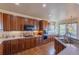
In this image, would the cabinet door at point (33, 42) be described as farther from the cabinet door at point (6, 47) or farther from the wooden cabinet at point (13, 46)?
the cabinet door at point (6, 47)

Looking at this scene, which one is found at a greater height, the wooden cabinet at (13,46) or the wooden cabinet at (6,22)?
the wooden cabinet at (6,22)

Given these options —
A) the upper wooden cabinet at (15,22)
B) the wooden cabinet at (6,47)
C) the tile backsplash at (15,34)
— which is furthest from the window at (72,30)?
the wooden cabinet at (6,47)

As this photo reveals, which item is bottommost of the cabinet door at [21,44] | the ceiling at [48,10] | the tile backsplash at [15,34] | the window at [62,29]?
the cabinet door at [21,44]

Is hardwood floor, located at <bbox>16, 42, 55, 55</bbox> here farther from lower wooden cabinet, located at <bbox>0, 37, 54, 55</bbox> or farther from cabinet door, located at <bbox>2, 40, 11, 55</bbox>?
cabinet door, located at <bbox>2, 40, 11, 55</bbox>

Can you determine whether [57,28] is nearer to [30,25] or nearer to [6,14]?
[30,25]

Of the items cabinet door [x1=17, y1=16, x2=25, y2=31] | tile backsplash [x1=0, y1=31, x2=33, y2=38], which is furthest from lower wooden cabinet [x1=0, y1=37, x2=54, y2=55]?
cabinet door [x1=17, y1=16, x2=25, y2=31]

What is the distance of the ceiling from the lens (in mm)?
2736

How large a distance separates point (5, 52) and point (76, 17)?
159cm

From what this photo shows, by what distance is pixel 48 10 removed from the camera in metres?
2.81

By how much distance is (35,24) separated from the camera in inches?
112

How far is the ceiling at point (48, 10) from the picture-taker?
2736 mm

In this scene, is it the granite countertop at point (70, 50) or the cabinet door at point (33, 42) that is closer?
the granite countertop at point (70, 50)

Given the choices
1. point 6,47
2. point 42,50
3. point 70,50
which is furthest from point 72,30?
point 6,47

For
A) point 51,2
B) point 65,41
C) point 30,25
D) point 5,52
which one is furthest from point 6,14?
point 65,41
